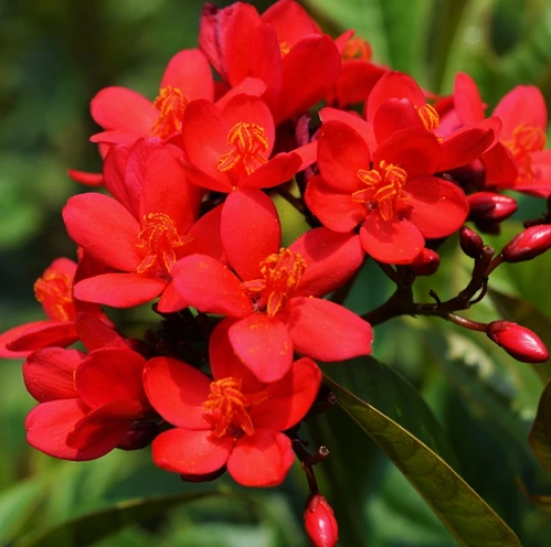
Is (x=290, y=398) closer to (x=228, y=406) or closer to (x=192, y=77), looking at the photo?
(x=228, y=406)

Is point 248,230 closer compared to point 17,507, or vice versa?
point 248,230

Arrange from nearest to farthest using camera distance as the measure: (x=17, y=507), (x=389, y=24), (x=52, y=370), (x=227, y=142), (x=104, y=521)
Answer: (x=52, y=370) → (x=227, y=142) → (x=104, y=521) → (x=17, y=507) → (x=389, y=24)

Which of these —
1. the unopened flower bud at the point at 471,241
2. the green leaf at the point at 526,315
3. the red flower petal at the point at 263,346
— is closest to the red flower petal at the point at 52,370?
the red flower petal at the point at 263,346

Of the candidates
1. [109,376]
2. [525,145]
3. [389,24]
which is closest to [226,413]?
[109,376]

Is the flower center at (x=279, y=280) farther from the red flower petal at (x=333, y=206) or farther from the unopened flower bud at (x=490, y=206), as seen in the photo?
the unopened flower bud at (x=490, y=206)

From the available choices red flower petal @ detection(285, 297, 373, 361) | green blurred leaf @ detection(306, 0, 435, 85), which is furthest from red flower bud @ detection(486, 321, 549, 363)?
green blurred leaf @ detection(306, 0, 435, 85)

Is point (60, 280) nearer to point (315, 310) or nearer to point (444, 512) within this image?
point (315, 310)

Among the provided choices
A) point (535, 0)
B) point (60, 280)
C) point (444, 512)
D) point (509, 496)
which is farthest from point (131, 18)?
point (444, 512)

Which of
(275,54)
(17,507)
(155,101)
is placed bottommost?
(17,507)
